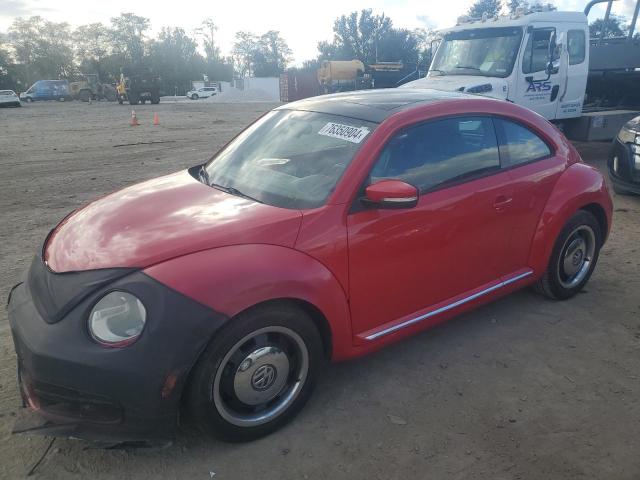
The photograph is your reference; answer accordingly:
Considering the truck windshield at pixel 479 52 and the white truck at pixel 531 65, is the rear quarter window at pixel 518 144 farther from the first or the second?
the truck windshield at pixel 479 52

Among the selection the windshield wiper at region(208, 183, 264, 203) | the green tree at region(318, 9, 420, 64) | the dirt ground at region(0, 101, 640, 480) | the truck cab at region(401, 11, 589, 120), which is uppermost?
the green tree at region(318, 9, 420, 64)

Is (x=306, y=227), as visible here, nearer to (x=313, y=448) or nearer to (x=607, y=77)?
(x=313, y=448)

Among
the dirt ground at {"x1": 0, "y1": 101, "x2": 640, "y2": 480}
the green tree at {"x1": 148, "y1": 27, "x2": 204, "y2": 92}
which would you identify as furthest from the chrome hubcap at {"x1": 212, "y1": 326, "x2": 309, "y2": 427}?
the green tree at {"x1": 148, "y1": 27, "x2": 204, "y2": 92}

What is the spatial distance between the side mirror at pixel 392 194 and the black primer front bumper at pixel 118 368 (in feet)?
3.40

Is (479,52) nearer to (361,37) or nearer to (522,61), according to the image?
(522,61)

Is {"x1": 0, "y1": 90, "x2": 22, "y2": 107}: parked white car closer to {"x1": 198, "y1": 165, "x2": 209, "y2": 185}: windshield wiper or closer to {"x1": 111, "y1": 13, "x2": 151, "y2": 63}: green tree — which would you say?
{"x1": 198, "y1": 165, "x2": 209, "y2": 185}: windshield wiper

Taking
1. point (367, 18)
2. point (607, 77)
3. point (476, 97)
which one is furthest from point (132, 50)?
point (476, 97)

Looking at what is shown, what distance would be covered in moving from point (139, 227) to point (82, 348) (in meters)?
0.72

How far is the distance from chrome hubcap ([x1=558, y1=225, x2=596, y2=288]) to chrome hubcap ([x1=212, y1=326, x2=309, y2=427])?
2513mm

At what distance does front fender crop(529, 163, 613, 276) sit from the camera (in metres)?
3.71

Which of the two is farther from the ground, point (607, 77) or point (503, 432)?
point (607, 77)

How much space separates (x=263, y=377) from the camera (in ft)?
8.34

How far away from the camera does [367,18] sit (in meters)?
81.1

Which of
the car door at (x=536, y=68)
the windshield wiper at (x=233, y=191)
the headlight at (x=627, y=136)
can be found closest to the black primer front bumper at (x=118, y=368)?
the windshield wiper at (x=233, y=191)
